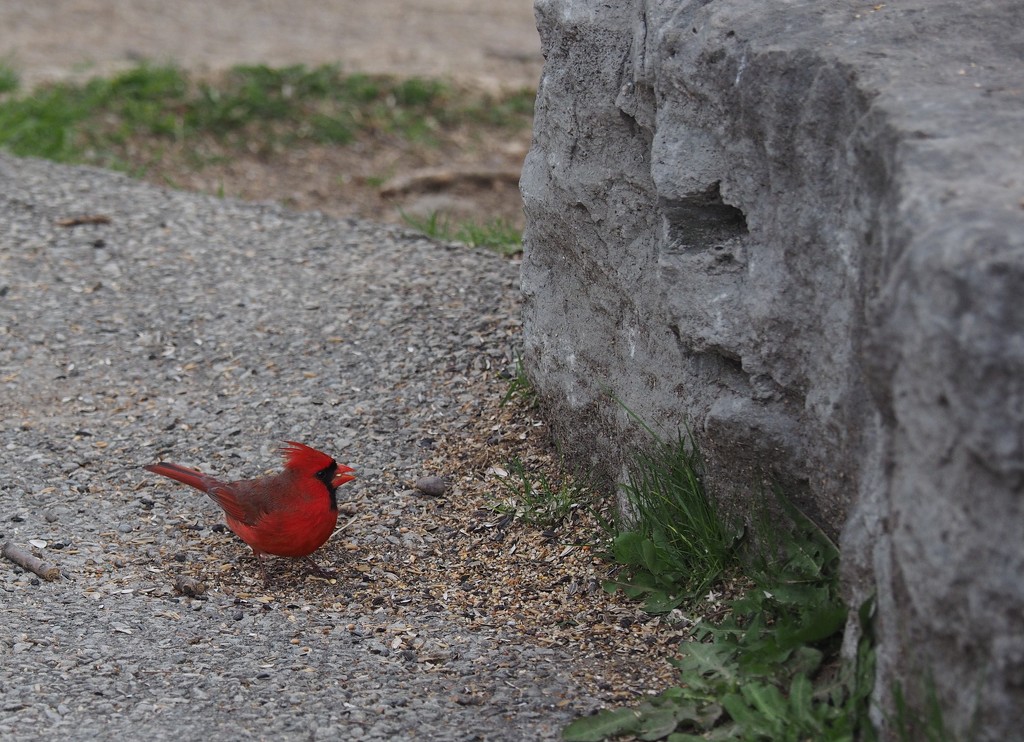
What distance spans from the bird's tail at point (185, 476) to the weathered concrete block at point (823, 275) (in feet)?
3.63

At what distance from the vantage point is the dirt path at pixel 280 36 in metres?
9.38

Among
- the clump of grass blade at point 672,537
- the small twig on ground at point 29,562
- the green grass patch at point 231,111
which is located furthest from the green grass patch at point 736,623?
the green grass patch at point 231,111

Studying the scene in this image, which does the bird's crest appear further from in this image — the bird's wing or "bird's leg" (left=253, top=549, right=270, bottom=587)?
"bird's leg" (left=253, top=549, right=270, bottom=587)

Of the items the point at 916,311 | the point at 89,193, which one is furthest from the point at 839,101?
the point at 89,193

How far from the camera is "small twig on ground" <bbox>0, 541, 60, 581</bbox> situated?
11.7 ft

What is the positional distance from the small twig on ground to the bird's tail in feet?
1.34

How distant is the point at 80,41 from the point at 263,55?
4.96ft

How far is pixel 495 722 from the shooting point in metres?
2.90

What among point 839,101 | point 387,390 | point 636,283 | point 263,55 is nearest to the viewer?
point 839,101

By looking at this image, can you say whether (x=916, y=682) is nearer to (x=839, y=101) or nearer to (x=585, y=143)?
(x=839, y=101)

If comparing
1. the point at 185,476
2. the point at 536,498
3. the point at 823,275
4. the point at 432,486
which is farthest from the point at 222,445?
the point at 823,275

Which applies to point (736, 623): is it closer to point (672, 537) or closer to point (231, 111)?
point (672, 537)

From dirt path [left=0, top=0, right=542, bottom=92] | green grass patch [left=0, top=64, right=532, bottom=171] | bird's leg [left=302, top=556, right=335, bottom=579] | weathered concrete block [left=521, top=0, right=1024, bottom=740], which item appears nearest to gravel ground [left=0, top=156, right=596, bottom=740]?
bird's leg [left=302, top=556, right=335, bottom=579]

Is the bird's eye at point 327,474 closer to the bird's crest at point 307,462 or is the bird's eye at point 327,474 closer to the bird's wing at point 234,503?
the bird's crest at point 307,462
